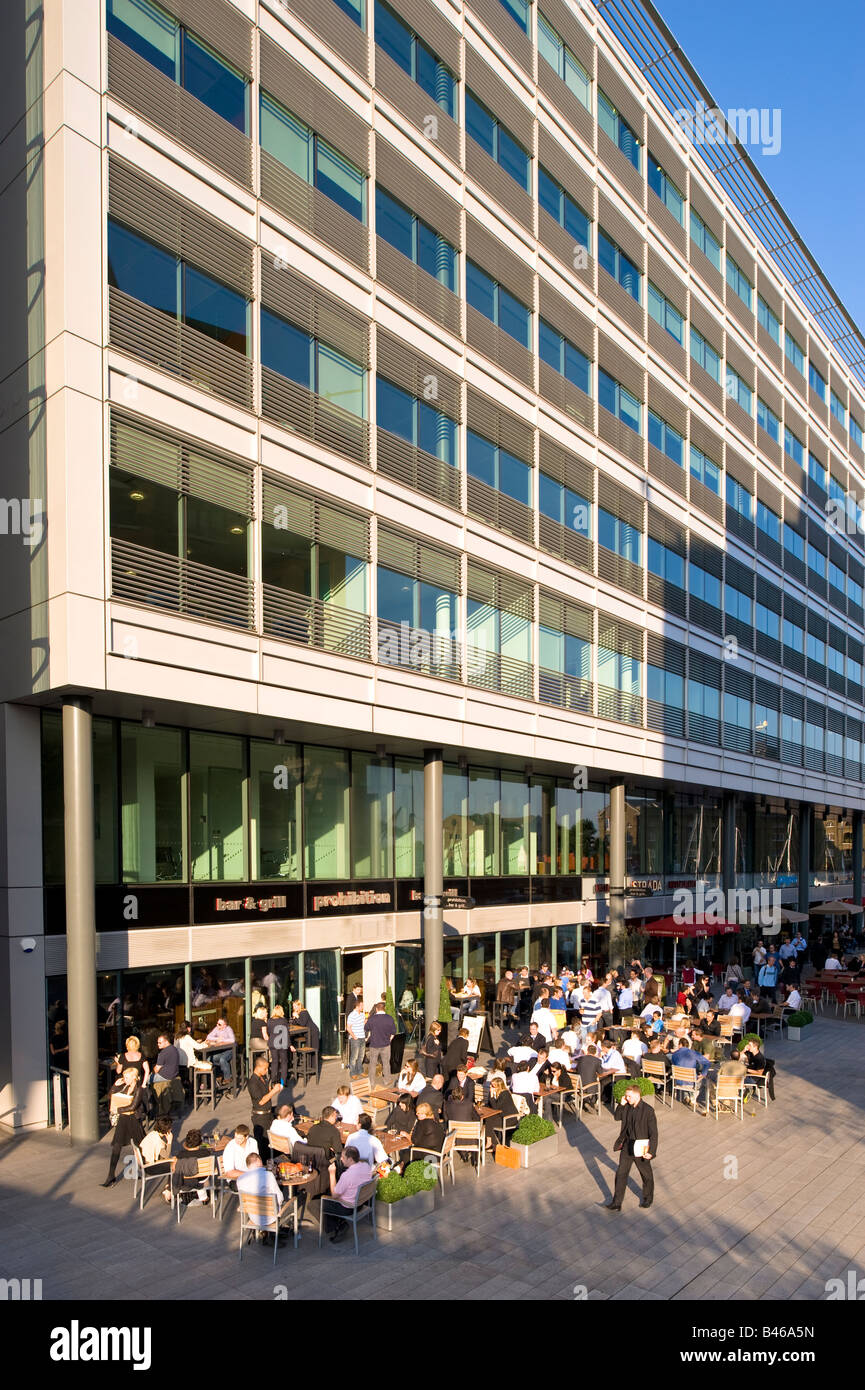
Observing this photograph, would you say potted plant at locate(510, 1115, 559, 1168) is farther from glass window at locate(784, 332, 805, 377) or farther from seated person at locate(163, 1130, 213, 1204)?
glass window at locate(784, 332, 805, 377)

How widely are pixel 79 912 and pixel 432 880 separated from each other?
10.3 meters

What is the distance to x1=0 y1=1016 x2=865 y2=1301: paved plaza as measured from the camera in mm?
10906

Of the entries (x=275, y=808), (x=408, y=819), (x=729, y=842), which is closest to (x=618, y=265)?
(x=408, y=819)

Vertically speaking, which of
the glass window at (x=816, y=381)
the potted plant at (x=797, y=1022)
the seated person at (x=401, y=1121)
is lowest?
the potted plant at (x=797, y=1022)

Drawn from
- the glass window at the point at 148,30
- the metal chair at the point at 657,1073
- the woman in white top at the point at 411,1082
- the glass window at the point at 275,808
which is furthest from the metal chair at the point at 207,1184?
the glass window at the point at 148,30

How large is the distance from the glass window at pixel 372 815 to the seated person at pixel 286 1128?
1084 centimetres

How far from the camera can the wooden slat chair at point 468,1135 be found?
1500cm

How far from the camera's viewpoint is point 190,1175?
1288 cm

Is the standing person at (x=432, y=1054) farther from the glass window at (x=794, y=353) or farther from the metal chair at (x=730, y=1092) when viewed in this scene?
the glass window at (x=794, y=353)

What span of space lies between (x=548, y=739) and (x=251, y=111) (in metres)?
16.8

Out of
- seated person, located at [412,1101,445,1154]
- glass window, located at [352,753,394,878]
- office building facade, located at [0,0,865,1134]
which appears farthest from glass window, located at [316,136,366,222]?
seated person, located at [412,1101,445,1154]

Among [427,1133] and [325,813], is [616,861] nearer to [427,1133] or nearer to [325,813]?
[325,813]

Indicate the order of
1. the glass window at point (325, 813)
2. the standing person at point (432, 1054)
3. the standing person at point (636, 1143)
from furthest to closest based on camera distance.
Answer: the glass window at point (325, 813)
the standing person at point (432, 1054)
the standing person at point (636, 1143)
